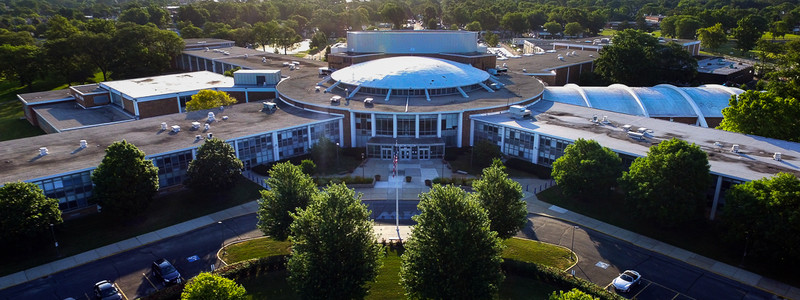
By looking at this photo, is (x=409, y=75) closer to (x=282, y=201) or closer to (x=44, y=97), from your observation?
(x=282, y=201)

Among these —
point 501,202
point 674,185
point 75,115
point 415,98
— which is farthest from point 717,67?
point 75,115

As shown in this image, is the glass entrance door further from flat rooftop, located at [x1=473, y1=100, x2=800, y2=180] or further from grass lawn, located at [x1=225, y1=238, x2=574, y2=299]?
grass lawn, located at [x1=225, y1=238, x2=574, y2=299]

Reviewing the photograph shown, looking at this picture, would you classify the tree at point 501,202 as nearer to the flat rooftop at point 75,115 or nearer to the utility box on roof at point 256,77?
the utility box on roof at point 256,77

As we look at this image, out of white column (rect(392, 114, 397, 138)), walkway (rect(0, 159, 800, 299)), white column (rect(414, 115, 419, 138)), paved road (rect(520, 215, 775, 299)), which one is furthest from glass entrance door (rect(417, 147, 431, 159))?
paved road (rect(520, 215, 775, 299))

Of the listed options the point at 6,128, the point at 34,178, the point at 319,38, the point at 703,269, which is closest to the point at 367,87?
the point at 34,178

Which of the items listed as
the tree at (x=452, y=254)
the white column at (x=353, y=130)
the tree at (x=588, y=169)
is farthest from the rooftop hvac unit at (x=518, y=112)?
the tree at (x=452, y=254)

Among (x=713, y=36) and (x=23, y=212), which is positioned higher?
(x=713, y=36)
